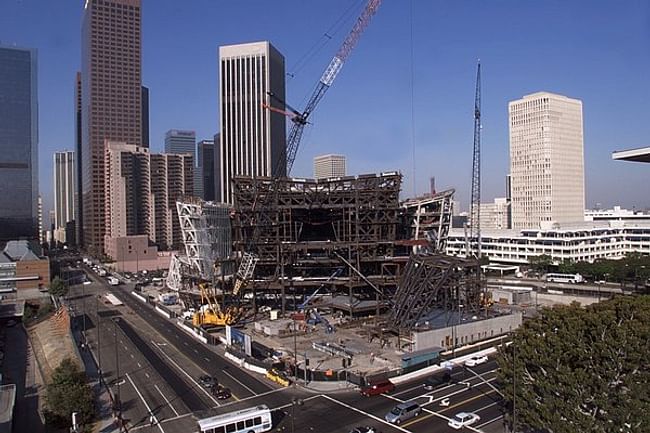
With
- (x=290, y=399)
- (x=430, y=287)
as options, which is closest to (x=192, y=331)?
(x=290, y=399)

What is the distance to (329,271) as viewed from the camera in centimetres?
6612

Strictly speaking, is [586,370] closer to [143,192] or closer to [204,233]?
[204,233]

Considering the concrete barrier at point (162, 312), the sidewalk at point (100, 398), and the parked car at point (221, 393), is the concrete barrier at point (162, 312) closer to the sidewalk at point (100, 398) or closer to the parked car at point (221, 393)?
the sidewalk at point (100, 398)

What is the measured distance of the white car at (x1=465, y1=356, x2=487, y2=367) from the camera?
38125 millimetres

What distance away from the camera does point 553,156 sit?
127 meters

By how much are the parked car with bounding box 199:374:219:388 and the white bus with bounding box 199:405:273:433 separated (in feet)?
26.5

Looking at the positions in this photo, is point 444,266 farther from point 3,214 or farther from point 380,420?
point 3,214

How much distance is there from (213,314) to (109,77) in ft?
488

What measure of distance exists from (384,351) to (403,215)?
2957cm

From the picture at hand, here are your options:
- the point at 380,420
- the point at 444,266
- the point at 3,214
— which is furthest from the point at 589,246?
the point at 3,214

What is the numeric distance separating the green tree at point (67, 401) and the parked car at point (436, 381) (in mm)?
19763

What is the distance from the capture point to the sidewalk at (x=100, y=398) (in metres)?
28.6

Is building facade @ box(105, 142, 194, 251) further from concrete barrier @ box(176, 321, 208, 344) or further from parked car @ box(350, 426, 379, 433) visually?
parked car @ box(350, 426, 379, 433)

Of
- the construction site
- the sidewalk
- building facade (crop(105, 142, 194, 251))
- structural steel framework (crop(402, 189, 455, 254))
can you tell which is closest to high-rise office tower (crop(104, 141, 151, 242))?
building facade (crop(105, 142, 194, 251))
